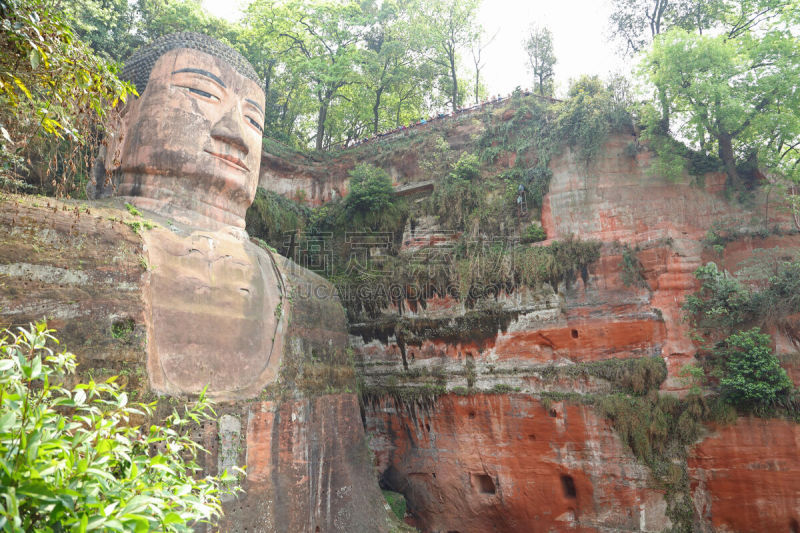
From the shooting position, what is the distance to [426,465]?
40.2ft

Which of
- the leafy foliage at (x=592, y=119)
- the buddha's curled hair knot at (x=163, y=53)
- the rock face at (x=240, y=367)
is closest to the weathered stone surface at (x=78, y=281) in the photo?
the rock face at (x=240, y=367)

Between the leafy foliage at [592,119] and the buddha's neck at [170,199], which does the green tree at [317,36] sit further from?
the buddha's neck at [170,199]

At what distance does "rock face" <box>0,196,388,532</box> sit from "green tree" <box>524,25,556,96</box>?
48.1 feet

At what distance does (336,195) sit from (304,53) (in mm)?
8297

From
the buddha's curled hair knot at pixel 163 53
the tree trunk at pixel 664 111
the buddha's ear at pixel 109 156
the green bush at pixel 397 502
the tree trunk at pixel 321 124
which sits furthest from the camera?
the tree trunk at pixel 321 124

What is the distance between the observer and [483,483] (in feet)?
38.2

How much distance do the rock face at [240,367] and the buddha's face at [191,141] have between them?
1.00m

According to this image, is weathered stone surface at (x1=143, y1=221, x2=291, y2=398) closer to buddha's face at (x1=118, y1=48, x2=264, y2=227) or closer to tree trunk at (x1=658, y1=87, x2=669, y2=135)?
buddha's face at (x1=118, y1=48, x2=264, y2=227)

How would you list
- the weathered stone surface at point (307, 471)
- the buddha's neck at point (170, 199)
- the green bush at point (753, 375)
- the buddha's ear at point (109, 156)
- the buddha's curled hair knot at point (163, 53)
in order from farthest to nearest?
the green bush at point (753, 375), the buddha's curled hair knot at point (163, 53), the buddha's ear at point (109, 156), the buddha's neck at point (170, 199), the weathered stone surface at point (307, 471)

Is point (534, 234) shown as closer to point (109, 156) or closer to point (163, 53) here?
point (163, 53)

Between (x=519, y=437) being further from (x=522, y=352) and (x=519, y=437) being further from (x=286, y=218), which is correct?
(x=286, y=218)

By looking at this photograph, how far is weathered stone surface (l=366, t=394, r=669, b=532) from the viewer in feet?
33.3

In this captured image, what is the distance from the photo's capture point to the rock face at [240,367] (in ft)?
19.1

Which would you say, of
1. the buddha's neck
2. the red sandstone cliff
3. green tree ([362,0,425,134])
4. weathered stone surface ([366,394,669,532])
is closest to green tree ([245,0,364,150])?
green tree ([362,0,425,134])
